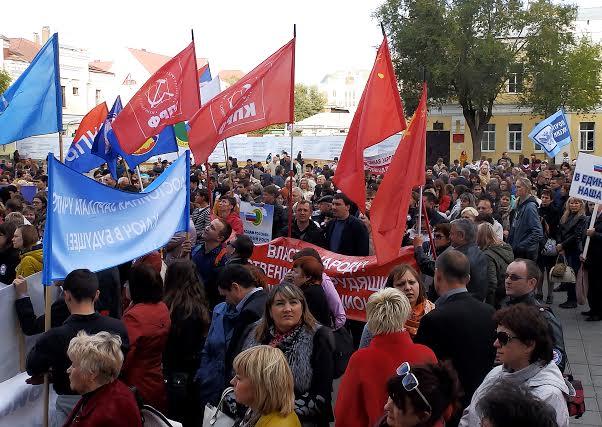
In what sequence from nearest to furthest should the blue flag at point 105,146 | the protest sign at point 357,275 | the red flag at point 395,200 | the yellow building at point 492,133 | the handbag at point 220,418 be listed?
the handbag at point 220,418
the red flag at point 395,200
the protest sign at point 357,275
the blue flag at point 105,146
the yellow building at point 492,133

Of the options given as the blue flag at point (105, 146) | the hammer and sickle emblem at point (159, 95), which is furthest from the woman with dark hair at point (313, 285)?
the blue flag at point (105, 146)

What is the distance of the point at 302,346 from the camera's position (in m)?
4.48

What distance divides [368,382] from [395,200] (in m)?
2.95

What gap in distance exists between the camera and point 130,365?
17.5 feet

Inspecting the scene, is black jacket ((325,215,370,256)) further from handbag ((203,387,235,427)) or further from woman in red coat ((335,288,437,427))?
handbag ((203,387,235,427))

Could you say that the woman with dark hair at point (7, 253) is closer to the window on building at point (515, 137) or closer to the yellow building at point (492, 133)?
the yellow building at point (492, 133)

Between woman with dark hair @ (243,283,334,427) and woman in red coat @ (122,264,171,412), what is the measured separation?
96cm

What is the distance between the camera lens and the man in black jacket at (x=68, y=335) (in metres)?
4.57

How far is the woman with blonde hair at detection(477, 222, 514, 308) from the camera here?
718 centimetres

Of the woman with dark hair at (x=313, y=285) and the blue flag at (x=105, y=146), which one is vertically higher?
the blue flag at (x=105, y=146)

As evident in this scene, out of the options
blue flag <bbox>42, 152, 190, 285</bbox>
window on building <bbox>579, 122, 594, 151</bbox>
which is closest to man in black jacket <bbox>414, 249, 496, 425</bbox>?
blue flag <bbox>42, 152, 190, 285</bbox>

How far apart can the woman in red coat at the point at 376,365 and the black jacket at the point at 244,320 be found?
39.5 inches

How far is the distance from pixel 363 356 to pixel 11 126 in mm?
6856

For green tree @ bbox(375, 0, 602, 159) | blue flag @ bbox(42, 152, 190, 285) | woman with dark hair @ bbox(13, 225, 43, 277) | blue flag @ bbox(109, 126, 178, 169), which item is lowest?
woman with dark hair @ bbox(13, 225, 43, 277)
